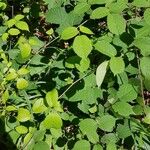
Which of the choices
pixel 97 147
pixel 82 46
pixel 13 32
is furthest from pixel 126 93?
pixel 13 32

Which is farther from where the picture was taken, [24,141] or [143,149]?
[143,149]

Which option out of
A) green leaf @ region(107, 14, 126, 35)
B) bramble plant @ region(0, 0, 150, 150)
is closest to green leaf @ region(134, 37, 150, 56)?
bramble plant @ region(0, 0, 150, 150)

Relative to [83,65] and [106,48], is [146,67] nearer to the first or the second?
[106,48]

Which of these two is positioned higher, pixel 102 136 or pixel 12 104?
pixel 12 104

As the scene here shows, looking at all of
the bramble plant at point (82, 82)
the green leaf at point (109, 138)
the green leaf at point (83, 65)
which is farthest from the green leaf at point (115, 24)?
the green leaf at point (109, 138)

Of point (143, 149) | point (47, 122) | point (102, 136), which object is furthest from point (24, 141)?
point (143, 149)

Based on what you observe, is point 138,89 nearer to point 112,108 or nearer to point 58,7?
point 112,108
